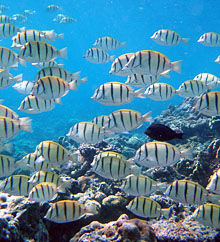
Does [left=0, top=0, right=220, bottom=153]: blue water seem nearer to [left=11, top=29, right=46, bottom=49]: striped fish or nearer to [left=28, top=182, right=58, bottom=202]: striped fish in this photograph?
[left=11, top=29, right=46, bottom=49]: striped fish

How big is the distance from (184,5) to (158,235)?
43.3 m

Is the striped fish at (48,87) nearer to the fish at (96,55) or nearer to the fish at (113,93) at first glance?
the fish at (113,93)

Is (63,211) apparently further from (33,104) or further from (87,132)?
(33,104)

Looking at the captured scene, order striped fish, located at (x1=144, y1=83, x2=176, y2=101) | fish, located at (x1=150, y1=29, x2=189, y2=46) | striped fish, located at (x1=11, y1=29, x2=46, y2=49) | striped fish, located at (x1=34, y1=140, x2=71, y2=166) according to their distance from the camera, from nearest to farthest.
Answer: striped fish, located at (x1=34, y1=140, x2=71, y2=166) < striped fish, located at (x1=144, y1=83, x2=176, y2=101) < striped fish, located at (x1=11, y1=29, x2=46, y2=49) < fish, located at (x1=150, y1=29, x2=189, y2=46)

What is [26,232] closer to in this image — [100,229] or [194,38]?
[100,229]

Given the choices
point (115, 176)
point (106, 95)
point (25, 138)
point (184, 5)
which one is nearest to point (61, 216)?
point (115, 176)

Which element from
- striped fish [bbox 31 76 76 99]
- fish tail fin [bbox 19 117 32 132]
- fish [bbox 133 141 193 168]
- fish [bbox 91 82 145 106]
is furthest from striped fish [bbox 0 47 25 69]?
fish [bbox 133 141 193 168]

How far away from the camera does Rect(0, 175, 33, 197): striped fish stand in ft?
12.2

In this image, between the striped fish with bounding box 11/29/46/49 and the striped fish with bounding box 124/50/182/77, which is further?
the striped fish with bounding box 11/29/46/49

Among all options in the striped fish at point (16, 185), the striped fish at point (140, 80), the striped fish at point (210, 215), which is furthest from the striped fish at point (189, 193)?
the striped fish at point (16, 185)

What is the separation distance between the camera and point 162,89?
16.6 ft

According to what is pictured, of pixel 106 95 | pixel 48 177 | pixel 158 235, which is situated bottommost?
pixel 158 235

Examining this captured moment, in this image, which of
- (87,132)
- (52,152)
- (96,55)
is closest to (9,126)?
(52,152)

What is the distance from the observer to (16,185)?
3.79 metres
